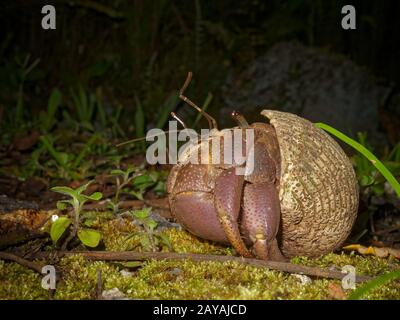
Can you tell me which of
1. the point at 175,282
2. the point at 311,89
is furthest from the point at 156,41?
the point at 175,282

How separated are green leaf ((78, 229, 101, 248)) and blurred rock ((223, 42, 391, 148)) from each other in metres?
4.69

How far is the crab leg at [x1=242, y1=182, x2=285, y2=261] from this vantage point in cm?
196

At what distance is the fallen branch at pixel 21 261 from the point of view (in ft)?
6.20

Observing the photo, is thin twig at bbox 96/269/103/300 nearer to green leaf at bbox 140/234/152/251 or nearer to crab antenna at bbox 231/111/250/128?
green leaf at bbox 140/234/152/251

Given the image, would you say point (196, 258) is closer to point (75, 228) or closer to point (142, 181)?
point (75, 228)

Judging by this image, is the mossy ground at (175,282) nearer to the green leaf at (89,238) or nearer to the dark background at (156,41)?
the green leaf at (89,238)

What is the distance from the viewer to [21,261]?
1.94 metres

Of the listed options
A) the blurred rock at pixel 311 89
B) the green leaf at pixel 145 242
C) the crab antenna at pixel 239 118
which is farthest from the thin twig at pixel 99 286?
the blurred rock at pixel 311 89

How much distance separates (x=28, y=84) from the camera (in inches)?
259

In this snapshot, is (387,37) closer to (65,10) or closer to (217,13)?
(217,13)

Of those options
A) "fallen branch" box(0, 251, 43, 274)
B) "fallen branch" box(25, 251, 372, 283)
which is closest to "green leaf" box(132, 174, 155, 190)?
"fallen branch" box(25, 251, 372, 283)

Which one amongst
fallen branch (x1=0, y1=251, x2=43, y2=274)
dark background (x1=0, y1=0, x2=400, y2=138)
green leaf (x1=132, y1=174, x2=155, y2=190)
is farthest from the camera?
dark background (x1=0, y1=0, x2=400, y2=138)
